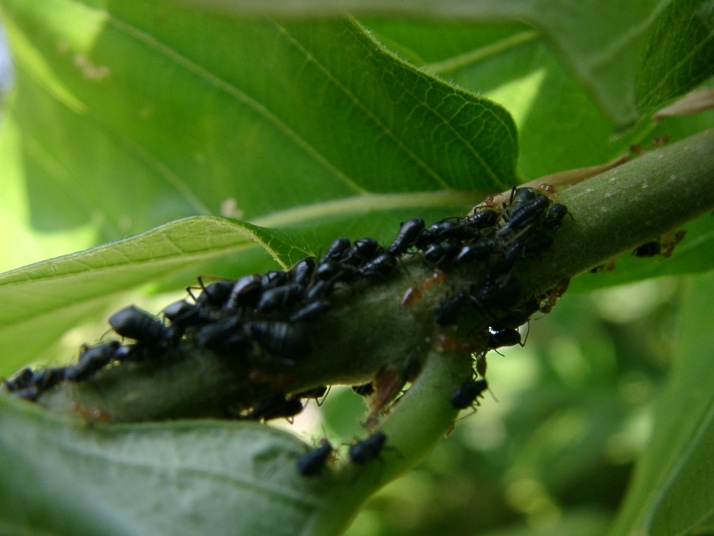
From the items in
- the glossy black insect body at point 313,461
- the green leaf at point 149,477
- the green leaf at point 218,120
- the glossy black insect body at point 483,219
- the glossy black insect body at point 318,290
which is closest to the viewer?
the green leaf at point 149,477

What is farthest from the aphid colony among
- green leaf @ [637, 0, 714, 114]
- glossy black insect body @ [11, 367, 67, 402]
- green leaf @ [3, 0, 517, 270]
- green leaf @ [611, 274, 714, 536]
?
green leaf @ [611, 274, 714, 536]

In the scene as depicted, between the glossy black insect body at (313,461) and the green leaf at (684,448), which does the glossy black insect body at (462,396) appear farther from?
the green leaf at (684,448)

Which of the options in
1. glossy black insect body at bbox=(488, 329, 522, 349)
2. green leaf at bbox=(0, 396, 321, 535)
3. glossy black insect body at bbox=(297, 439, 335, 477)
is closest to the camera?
green leaf at bbox=(0, 396, 321, 535)

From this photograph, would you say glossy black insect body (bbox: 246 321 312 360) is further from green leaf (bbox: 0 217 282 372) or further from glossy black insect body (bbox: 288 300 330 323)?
green leaf (bbox: 0 217 282 372)

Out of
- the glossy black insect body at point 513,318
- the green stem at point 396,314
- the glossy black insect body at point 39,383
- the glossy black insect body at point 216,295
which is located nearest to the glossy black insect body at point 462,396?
the green stem at point 396,314

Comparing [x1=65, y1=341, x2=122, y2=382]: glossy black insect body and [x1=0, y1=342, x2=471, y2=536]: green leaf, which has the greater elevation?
[x1=65, y1=341, x2=122, y2=382]: glossy black insect body

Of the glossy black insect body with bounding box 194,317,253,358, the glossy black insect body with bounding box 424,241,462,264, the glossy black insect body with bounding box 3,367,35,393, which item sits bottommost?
the glossy black insect body with bounding box 194,317,253,358
